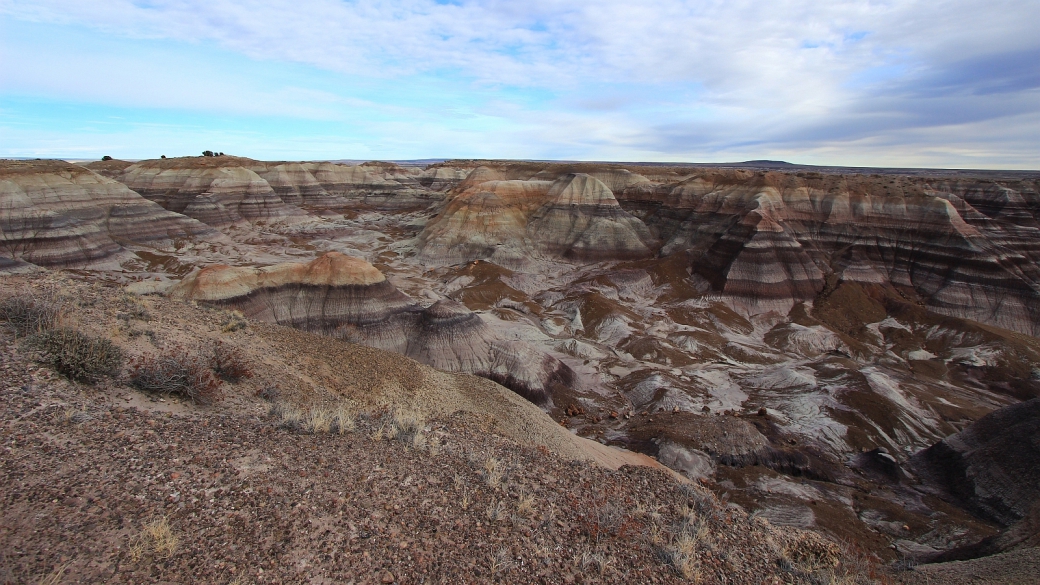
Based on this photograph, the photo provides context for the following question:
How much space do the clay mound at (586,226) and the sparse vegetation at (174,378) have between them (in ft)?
131

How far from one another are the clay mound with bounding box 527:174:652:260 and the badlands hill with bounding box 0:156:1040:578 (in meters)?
0.27

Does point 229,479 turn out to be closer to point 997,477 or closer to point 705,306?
point 997,477

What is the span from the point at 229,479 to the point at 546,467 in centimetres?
492

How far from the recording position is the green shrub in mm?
7469

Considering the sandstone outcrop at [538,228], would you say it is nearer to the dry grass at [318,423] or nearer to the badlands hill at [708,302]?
the badlands hill at [708,302]

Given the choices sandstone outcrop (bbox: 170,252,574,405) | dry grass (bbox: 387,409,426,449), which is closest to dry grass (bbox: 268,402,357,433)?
dry grass (bbox: 387,409,426,449)

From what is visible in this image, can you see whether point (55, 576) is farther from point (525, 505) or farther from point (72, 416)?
→ point (525, 505)

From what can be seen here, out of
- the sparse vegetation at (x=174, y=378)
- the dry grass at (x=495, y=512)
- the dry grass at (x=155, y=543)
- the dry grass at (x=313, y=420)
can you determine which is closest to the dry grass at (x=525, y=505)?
the dry grass at (x=495, y=512)

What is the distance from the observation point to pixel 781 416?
69.4ft

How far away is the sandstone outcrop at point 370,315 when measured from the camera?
22.2 meters

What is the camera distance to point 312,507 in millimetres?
5789

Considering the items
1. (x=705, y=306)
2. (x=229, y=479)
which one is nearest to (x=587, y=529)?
(x=229, y=479)

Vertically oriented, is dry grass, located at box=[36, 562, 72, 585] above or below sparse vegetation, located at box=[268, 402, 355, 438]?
above

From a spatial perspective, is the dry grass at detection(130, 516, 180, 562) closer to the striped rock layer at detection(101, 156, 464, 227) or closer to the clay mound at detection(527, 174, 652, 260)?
the clay mound at detection(527, 174, 652, 260)
